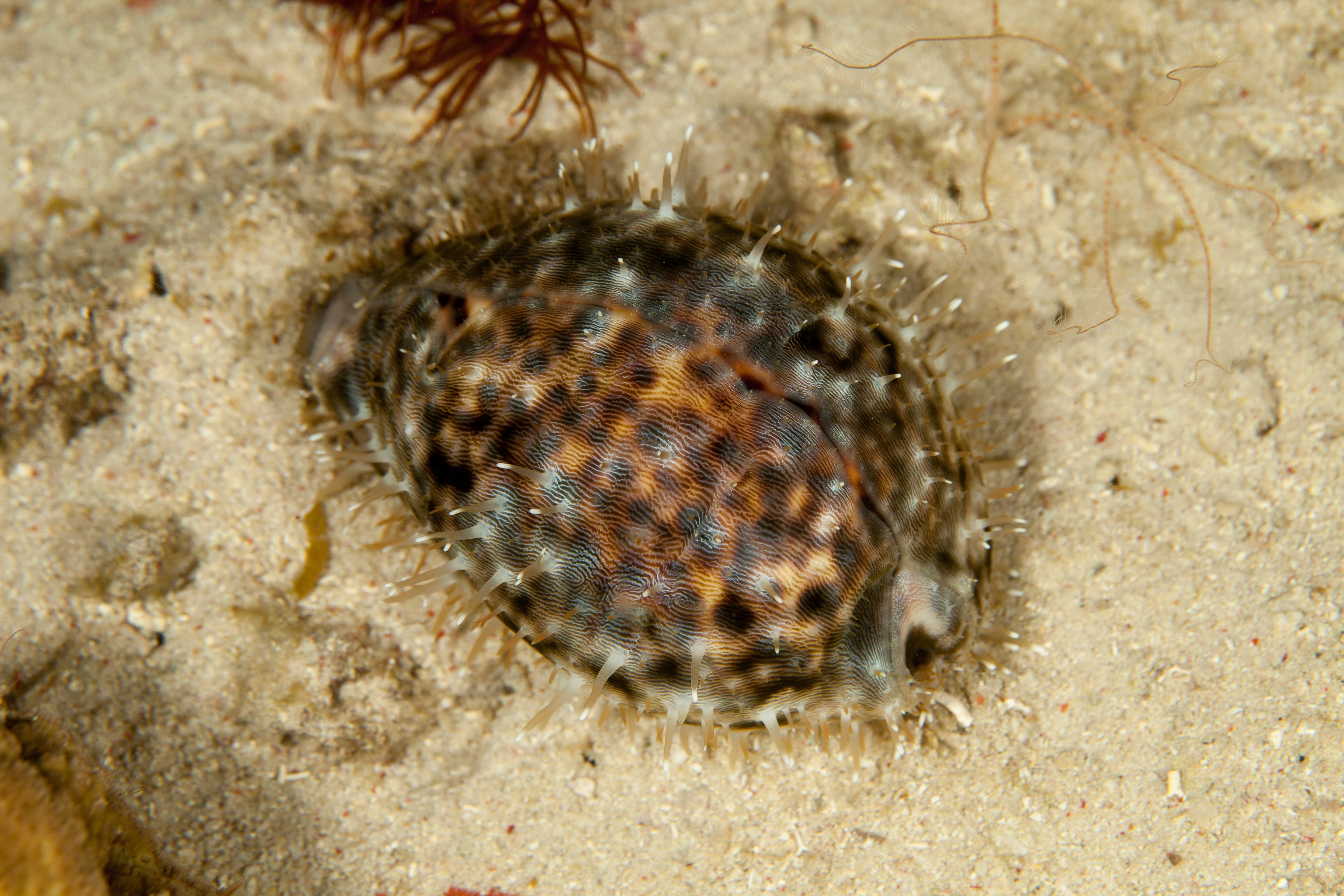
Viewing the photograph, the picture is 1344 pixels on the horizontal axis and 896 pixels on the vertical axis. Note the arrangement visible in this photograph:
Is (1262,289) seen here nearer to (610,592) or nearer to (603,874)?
(610,592)

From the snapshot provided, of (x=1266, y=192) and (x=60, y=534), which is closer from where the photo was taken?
(x=60, y=534)

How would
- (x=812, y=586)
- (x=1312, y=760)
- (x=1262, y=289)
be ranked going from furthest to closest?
1. (x=1262, y=289)
2. (x=1312, y=760)
3. (x=812, y=586)

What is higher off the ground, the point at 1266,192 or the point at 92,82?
the point at 1266,192

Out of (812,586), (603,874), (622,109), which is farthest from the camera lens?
(622,109)

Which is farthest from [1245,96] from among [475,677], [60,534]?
[60,534]

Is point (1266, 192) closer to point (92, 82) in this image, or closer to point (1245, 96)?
point (1245, 96)

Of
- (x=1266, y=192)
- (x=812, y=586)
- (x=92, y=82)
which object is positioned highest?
(x=1266, y=192)
